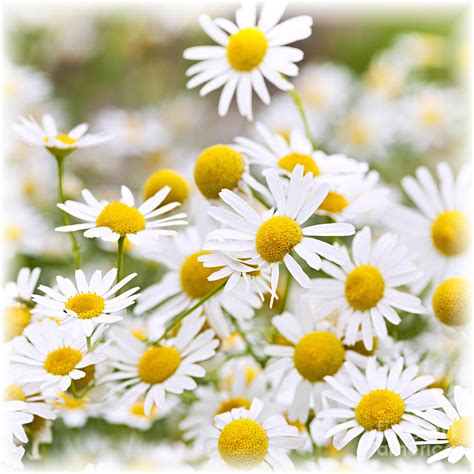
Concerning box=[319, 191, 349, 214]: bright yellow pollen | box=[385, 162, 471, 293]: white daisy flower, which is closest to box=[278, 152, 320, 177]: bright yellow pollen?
box=[319, 191, 349, 214]: bright yellow pollen

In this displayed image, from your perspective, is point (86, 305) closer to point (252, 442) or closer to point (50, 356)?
point (50, 356)

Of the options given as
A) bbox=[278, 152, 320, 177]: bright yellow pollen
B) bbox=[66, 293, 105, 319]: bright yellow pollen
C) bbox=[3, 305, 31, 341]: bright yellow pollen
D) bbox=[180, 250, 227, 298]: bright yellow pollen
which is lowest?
bbox=[3, 305, 31, 341]: bright yellow pollen

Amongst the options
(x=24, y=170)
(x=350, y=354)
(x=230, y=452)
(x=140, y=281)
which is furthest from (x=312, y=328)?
(x=24, y=170)

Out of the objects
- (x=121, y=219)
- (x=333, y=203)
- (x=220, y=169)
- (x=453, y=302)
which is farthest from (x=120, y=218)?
(x=453, y=302)

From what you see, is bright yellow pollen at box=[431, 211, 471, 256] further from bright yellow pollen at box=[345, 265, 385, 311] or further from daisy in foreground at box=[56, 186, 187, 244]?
daisy in foreground at box=[56, 186, 187, 244]

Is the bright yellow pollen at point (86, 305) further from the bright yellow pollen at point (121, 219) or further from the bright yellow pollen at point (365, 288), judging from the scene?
the bright yellow pollen at point (365, 288)

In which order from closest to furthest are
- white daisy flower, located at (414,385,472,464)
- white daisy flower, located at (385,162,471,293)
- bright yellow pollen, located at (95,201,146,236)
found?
white daisy flower, located at (414,385,472,464) < bright yellow pollen, located at (95,201,146,236) < white daisy flower, located at (385,162,471,293)
